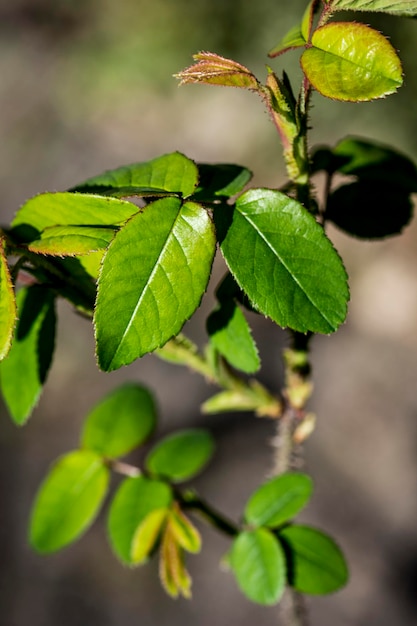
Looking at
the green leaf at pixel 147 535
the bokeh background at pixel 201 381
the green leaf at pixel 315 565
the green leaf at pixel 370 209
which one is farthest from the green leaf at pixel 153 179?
the bokeh background at pixel 201 381

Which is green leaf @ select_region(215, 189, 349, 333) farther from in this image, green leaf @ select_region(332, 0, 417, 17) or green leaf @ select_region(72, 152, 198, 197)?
Answer: green leaf @ select_region(332, 0, 417, 17)

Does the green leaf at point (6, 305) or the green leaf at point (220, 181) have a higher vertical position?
the green leaf at point (220, 181)

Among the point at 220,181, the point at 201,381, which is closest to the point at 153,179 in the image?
the point at 220,181

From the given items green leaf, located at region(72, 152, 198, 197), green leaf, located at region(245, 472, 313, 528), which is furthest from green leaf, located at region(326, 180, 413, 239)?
green leaf, located at region(245, 472, 313, 528)

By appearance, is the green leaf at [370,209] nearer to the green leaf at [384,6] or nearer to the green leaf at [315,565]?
the green leaf at [384,6]

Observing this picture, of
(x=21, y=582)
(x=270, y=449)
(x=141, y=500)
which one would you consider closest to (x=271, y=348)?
(x=270, y=449)

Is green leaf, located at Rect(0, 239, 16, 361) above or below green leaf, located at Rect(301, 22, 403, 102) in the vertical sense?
below

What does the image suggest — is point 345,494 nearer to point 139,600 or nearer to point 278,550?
point 139,600
